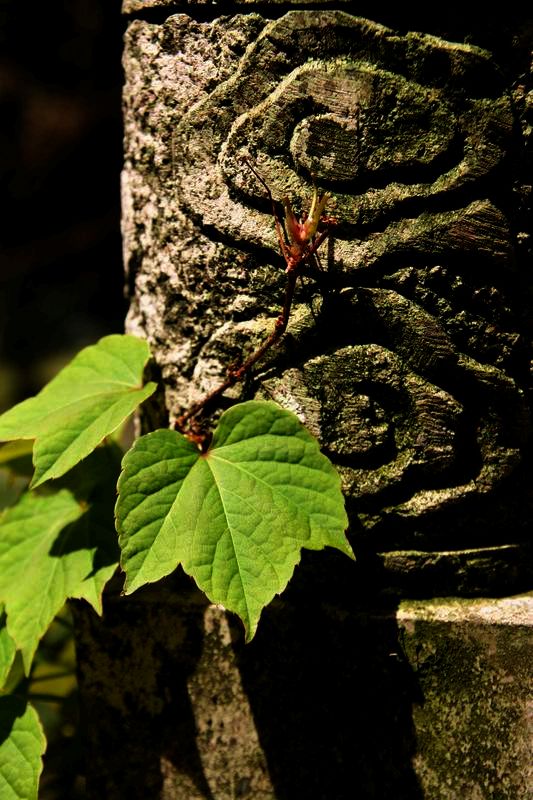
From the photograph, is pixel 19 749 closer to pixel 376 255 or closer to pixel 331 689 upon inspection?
pixel 331 689

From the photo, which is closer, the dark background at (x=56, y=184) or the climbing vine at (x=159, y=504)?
the climbing vine at (x=159, y=504)

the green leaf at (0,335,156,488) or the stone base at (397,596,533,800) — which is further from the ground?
the green leaf at (0,335,156,488)

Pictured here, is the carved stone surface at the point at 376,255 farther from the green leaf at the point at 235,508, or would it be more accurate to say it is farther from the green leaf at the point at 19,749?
the green leaf at the point at 19,749

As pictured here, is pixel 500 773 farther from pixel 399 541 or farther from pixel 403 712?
pixel 399 541

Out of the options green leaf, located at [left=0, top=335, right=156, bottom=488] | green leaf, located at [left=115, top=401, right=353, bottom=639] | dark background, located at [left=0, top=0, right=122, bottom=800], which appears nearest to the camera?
green leaf, located at [left=115, top=401, right=353, bottom=639]

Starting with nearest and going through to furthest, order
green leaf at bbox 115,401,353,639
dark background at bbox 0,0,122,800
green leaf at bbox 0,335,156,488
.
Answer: green leaf at bbox 115,401,353,639
green leaf at bbox 0,335,156,488
dark background at bbox 0,0,122,800

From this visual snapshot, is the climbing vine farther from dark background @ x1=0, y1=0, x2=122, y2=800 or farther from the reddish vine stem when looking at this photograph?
dark background @ x1=0, y1=0, x2=122, y2=800

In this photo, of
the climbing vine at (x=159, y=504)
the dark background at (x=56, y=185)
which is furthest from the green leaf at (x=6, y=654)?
the dark background at (x=56, y=185)

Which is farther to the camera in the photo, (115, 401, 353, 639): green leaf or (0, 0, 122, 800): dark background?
(0, 0, 122, 800): dark background

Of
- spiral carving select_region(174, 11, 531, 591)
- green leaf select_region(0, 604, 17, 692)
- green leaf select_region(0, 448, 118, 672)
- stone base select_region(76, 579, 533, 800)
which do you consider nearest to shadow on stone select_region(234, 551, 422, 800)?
stone base select_region(76, 579, 533, 800)
